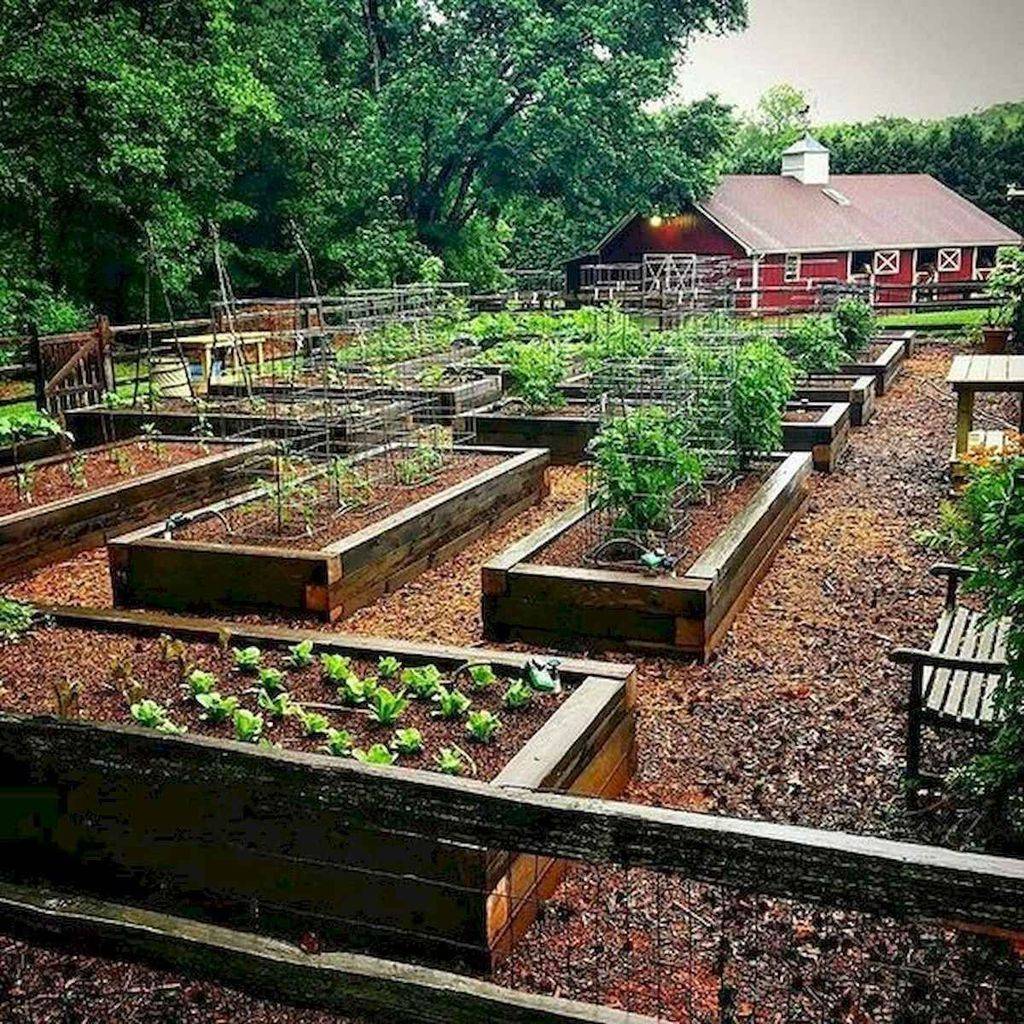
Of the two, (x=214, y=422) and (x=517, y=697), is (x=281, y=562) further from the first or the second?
(x=214, y=422)

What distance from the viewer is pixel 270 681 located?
4.57m

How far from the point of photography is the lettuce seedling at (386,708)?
4.27 m

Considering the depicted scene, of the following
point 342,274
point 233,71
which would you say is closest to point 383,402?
point 233,71

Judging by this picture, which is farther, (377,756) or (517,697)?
(517,697)

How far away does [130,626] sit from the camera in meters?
5.54

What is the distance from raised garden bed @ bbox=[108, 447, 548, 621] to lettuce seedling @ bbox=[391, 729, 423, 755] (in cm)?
258

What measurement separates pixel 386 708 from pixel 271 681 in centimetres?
59

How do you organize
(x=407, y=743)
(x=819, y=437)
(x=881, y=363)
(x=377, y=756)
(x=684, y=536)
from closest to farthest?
(x=377, y=756), (x=407, y=743), (x=684, y=536), (x=819, y=437), (x=881, y=363)

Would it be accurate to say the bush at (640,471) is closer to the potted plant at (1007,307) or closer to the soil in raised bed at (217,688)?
the soil in raised bed at (217,688)

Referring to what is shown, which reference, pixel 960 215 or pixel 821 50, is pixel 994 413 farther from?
pixel 821 50

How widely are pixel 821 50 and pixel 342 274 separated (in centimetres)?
4422

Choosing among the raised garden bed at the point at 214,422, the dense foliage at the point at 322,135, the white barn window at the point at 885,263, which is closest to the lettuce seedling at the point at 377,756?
the raised garden bed at the point at 214,422

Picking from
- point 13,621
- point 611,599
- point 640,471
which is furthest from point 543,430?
point 13,621

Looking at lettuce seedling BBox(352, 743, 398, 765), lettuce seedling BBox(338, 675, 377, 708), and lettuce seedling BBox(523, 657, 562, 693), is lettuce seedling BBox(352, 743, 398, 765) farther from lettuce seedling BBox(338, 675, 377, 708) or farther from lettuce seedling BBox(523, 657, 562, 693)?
lettuce seedling BBox(523, 657, 562, 693)
